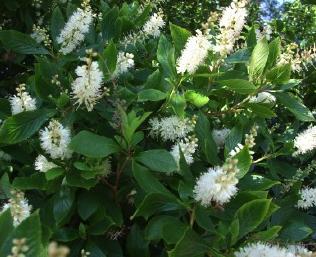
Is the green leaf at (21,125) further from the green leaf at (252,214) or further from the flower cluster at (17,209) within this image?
the green leaf at (252,214)

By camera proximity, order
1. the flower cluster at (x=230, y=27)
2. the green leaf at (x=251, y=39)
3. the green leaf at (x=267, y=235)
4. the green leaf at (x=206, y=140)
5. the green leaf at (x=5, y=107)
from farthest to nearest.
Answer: the green leaf at (x=251, y=39), the green leaf at (x=5, y=107), the flower cluster at (x=230, y=27), the green leaf at (x=206, y=140), the green leaf at (x=267, y=235)

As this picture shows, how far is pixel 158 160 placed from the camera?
1855 mm

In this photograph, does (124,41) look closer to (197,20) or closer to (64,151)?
(64,151)

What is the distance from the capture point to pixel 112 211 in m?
2.01

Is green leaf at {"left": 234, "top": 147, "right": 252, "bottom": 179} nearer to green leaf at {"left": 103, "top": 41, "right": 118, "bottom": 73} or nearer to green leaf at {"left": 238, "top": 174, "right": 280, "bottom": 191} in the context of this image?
green leaf at {"left": 238, "top": 174, "right": 280, "bottom": 191}

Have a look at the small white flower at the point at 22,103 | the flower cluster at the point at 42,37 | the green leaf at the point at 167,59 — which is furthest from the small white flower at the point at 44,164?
the flower cluster at the point at 42,37

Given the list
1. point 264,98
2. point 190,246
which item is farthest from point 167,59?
point 190,246

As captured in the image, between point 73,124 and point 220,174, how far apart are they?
0.75 m

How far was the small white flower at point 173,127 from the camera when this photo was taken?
6.88 ft

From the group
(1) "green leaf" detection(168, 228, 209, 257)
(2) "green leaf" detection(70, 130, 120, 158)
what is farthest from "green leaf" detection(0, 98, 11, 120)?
(1) "green leaf" detection(168, 228, 209, 257)

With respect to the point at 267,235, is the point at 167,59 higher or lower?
higher

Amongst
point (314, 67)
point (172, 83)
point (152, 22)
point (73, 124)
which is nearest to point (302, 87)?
point (314, 67)

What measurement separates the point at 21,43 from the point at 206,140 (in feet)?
3.57

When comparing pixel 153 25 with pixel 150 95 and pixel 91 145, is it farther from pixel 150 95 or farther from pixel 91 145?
pixel 91 145
